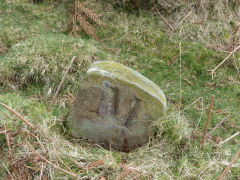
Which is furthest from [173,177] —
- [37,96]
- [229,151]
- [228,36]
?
[228,36]

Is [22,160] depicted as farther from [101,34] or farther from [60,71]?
[101,34]

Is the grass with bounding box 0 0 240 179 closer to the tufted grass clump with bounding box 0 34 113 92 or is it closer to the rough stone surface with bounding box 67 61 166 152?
the tufted grass clump with bounding box 0 34 113 92

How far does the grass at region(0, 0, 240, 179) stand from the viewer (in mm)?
2469

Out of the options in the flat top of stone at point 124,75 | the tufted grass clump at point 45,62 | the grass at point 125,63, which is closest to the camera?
the grass at point 125,63

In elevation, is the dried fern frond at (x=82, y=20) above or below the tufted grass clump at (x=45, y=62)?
above

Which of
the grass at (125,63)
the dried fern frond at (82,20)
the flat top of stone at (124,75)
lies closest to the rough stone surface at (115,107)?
the flat top of stone at (124,75)

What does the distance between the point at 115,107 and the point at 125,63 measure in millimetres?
1714

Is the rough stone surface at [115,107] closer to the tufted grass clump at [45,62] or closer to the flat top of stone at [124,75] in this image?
the flat top of stone at [124,75]

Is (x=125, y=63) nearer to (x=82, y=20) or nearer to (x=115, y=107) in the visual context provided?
(x=82, y=20)

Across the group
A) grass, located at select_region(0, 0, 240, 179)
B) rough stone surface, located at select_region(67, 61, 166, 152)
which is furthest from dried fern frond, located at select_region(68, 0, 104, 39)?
rough stone surface, located at select_region(67, 61, 166, 152)

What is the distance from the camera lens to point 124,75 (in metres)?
2.69

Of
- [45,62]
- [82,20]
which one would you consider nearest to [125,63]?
[82,20]

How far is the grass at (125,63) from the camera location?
8.10 ft

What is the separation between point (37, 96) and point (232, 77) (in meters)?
3.16
